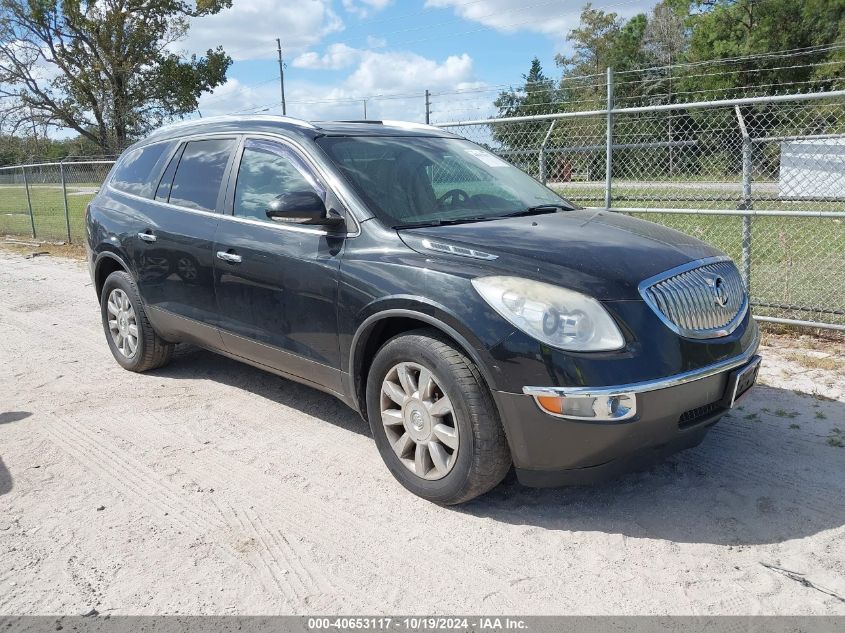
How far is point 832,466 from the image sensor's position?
3.83 meters

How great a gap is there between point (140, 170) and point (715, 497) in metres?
4.58

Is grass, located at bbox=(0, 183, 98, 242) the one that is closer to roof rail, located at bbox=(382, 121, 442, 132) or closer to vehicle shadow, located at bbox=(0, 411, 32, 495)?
vehicle shadow, located at bbox=(0, 411, 32, 495)

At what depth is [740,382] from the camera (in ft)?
11.1

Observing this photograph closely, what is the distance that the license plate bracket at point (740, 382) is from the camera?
10.9ft

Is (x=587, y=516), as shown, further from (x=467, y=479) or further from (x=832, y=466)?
(x=832, y=466)

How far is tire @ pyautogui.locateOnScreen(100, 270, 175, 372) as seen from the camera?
545 centimetres

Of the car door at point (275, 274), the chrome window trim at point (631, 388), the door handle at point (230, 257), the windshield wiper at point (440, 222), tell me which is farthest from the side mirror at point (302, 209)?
the chrome window trim at point (631, 388)

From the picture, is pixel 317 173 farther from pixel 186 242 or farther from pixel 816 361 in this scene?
pixel 816 361

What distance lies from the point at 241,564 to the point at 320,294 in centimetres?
142

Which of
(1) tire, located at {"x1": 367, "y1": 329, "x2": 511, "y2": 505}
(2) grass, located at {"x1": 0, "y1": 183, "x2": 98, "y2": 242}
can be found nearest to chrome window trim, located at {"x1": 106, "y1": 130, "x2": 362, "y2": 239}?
(1) tire, located at {"x1": 367, "y1": 329, "x2": 511, "y2": 505}

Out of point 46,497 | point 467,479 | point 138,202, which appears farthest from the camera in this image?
point 138,202

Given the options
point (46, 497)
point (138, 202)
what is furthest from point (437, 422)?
point (138, 202)

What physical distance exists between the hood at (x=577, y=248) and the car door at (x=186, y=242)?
5.34ft

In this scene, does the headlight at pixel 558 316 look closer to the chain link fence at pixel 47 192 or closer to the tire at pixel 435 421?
the tire at pixel 435 421
